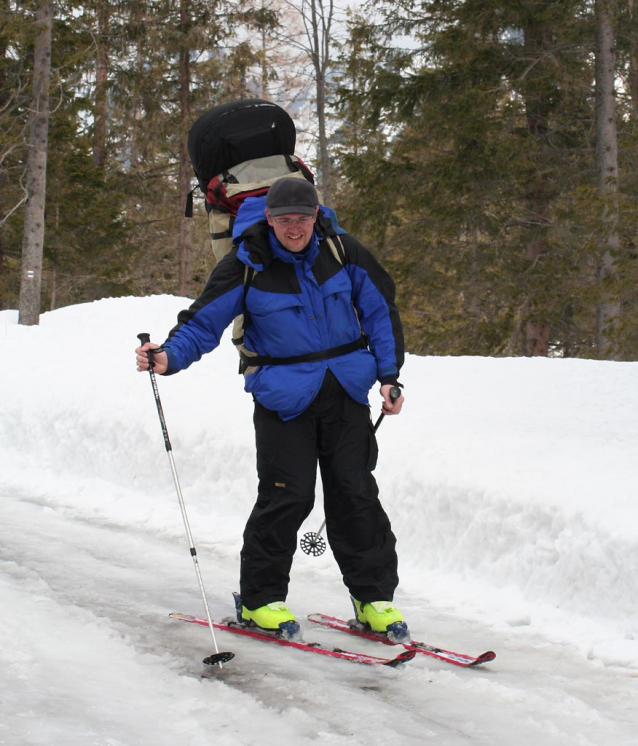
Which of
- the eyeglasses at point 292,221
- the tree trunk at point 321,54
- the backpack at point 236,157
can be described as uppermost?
the tree trunk at point 321,54

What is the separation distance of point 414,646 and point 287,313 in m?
1.74

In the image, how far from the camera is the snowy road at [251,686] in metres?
3.05

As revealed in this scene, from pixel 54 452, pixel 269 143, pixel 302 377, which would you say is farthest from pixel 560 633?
pixel 54 452

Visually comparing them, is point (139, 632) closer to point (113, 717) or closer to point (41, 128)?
point (113, 717)

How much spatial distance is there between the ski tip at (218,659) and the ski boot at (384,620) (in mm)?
867

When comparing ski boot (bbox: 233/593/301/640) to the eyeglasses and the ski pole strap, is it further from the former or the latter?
the eyeglasses

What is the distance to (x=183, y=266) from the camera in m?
23.5

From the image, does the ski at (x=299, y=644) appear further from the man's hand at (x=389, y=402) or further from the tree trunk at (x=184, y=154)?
the tree trunk at (x=184, y=154)

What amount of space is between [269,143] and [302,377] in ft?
4.92

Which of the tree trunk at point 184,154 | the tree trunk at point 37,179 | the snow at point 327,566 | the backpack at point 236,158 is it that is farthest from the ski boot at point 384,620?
the tree trunk at point 184,154

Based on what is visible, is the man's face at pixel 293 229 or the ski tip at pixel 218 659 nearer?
the ski tip at pixel 218 659

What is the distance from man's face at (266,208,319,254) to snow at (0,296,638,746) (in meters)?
1.96

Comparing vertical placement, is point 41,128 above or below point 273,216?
above

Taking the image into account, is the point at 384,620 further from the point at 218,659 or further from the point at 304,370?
the point at 304,370
